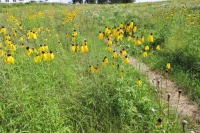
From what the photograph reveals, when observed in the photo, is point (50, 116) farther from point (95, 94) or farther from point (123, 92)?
point (123, 92)

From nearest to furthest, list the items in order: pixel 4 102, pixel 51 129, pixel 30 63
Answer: pixel 51 129
pixel 4 102
pixel 30 63

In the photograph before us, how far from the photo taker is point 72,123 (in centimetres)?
250

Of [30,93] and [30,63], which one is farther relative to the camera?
[30,63]

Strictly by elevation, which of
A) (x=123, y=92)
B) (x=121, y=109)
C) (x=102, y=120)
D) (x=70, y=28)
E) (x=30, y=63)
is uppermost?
(x=70, y=28)

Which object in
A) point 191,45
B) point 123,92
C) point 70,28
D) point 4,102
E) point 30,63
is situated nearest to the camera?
point 4,102

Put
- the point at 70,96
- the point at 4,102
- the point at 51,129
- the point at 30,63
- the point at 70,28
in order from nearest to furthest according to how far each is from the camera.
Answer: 1. the point at 51,129
2. the point at 4,102
3. the point at 70,96
4. the point at 30,63
5. the point at 70,28

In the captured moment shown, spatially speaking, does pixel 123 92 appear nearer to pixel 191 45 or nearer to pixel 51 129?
pixel 51 129

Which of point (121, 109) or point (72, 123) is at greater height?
point (121, 109)

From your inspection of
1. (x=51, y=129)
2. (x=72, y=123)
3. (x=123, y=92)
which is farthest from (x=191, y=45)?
(x=51, y=129)

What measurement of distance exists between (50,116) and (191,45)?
12.2 feet

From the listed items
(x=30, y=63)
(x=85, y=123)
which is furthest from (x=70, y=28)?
(x=85, y=123)

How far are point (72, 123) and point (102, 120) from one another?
0.39 metres

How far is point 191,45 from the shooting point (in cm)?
468

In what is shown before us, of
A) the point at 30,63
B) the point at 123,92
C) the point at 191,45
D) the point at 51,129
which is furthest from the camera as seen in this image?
the point at 191,45
